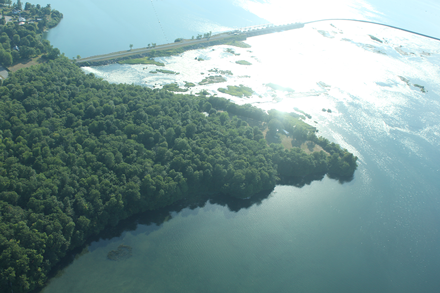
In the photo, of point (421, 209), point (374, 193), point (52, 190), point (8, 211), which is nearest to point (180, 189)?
point (52, 190)

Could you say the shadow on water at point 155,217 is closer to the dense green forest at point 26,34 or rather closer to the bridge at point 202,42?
the bridge at point 202,42

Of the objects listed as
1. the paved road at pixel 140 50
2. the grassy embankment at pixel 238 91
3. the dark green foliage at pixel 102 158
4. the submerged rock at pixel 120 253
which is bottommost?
the submerged rock at pixel 120 253

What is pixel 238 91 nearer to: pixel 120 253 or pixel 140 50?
pixel 140 50

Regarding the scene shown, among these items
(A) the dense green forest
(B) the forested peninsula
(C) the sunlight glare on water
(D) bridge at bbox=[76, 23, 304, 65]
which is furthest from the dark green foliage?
(C) the sunlight glare on water

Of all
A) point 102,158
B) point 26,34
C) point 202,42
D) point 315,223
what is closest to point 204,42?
point 202,42

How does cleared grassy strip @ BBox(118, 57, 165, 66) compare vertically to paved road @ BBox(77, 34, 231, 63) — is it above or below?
below

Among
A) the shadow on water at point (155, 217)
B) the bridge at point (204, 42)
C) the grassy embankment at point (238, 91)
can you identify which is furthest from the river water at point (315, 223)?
the bridge at point (204, 42)

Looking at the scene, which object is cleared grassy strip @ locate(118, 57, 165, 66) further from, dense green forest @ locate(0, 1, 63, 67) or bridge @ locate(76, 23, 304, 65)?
dense green forest @ locate(0, 1, 63, 67)

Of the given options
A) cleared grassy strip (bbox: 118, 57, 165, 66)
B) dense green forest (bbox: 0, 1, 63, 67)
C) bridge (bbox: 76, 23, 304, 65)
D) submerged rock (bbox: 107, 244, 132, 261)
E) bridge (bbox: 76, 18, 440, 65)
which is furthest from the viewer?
cleared grassy strip (bbox: 118, 57, 165, 66)
